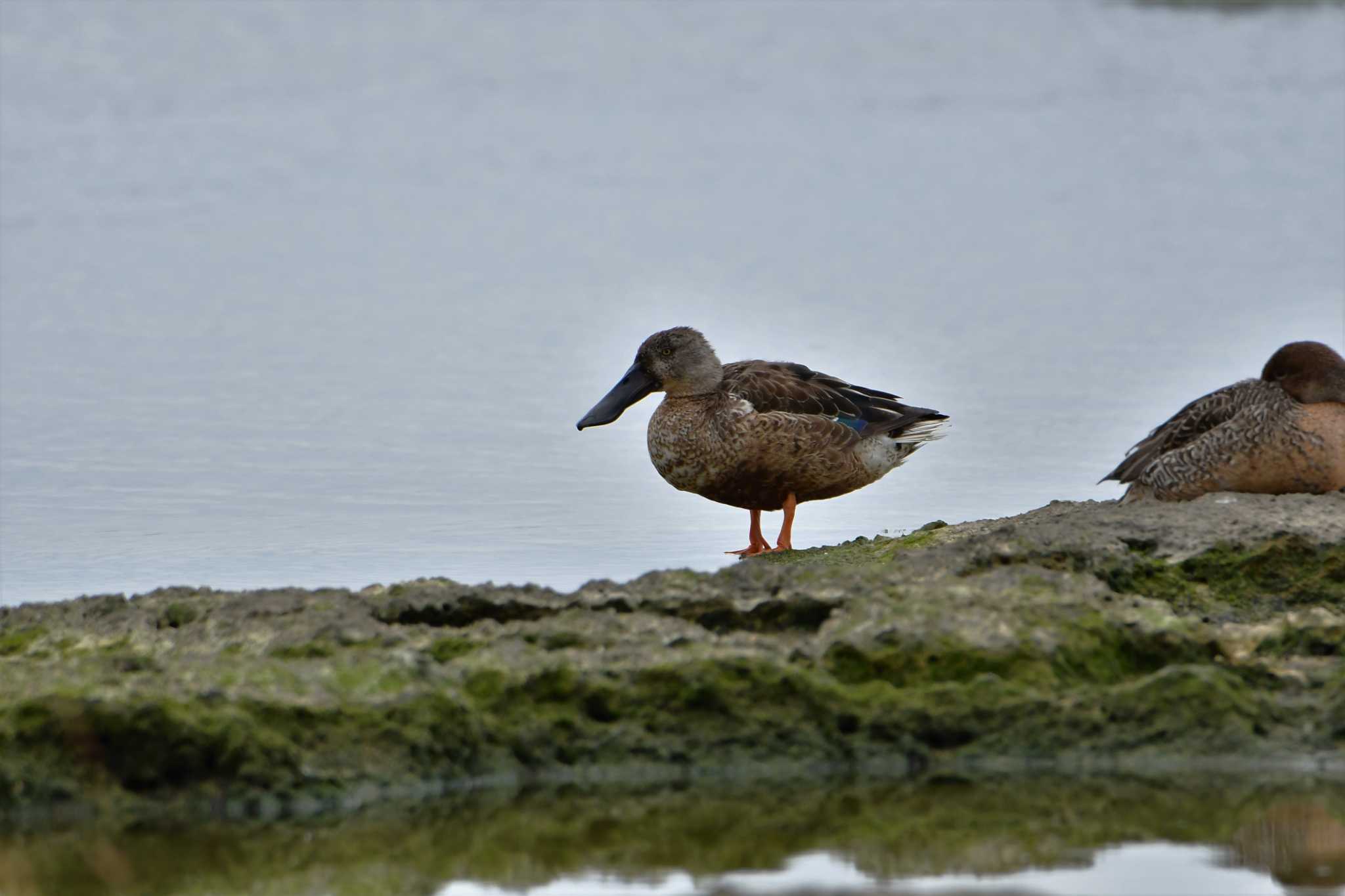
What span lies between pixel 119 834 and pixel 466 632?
0.94 metres

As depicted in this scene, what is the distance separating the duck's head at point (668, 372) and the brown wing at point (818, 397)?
0.11 m

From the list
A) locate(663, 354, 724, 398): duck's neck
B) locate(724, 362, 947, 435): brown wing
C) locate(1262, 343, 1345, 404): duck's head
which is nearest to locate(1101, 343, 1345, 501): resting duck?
locate(1262, 343, 1345, 404): duck's head

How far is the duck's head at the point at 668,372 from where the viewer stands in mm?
7977

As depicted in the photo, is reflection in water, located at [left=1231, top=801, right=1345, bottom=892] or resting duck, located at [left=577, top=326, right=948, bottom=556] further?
resting duck, located at [left=577, top=326, right=948, bottom=556]

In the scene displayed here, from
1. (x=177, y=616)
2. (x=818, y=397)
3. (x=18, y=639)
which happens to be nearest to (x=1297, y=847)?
(x=177, y=616)

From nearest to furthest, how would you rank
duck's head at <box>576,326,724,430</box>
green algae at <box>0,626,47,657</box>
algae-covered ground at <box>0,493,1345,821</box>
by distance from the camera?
algae-covered ground at <box>0,493,1345,821</box> < green algae at <box>0,626,47,657</box> < duck's head at <box>576,326,724,430</box>

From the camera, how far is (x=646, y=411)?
1097 cm

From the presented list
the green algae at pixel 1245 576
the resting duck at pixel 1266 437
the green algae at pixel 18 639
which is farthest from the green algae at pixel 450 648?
the resting duck at pixel 1266 437

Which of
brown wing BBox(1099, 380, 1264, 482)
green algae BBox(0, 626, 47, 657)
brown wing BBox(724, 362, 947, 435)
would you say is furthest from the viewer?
brown wing BBox(724, 362, 947, 435)

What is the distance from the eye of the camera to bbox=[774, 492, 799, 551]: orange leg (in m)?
7.54

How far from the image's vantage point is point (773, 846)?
146 inches

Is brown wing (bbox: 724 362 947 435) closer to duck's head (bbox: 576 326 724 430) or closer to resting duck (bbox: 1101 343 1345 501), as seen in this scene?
duck's head (bbox: 576 326 724 430)

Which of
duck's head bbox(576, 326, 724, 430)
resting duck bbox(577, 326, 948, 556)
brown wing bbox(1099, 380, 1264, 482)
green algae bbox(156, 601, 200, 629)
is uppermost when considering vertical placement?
duck's head bbox(576, 326, 724, 430)

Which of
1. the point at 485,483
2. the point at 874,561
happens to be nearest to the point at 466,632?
the point at 874,561
